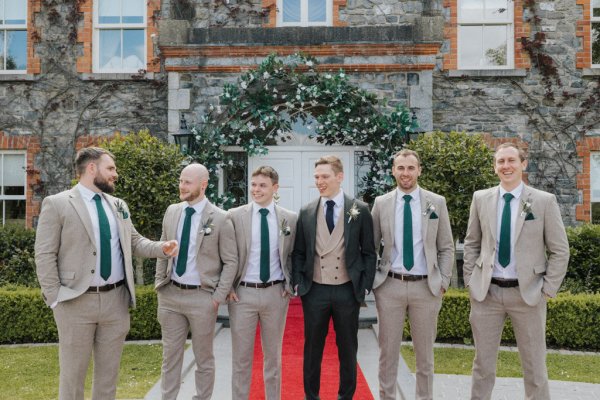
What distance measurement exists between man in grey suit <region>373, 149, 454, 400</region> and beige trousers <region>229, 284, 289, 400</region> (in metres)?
0.84

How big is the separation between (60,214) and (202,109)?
18.2 feet

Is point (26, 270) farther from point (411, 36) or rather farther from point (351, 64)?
point (411, 36)

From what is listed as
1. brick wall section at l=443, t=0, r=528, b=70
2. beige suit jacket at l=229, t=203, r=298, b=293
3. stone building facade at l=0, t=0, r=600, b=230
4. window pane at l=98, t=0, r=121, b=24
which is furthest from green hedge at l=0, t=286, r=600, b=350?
window pane at l=98, t=0, r=121, b=24

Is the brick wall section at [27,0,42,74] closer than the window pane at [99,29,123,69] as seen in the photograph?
Yes

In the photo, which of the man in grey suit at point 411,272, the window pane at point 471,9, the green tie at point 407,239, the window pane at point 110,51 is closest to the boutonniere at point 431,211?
the man in grey suit at point 411,272

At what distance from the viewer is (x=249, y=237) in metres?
4.98

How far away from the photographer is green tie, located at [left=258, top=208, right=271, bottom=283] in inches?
193

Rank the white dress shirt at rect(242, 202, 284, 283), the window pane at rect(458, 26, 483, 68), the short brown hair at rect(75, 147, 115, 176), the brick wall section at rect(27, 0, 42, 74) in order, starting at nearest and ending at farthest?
Result: the short brown hair at rect(75, 147, 115, 176) → the white dress shirt at rect(242, 202, 284, 283) → the window pane at rect(458, 26, 483, 68) → the brick wall section at rect(27, 0, 42, 74)

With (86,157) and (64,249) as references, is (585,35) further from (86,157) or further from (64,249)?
(64,249)

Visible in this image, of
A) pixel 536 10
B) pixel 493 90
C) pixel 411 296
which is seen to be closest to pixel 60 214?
pixel 411 296

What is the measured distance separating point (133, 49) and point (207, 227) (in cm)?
737

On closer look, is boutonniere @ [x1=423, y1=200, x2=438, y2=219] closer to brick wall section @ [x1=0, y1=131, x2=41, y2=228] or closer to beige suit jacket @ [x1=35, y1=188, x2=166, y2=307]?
beige suit jacket @ [x1=35, y1=188, x2=166, y2=307]

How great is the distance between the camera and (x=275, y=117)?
9523mm

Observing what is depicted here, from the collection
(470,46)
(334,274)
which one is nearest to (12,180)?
(334,274)
